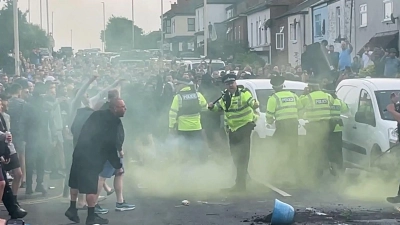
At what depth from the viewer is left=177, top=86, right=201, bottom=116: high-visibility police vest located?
532 inches

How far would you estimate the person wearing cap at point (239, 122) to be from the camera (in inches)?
476

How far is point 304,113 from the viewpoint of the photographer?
1321cm

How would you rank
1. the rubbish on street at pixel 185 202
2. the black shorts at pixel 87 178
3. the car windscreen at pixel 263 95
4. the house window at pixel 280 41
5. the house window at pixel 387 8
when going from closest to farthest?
the black shorts at pixel 87 178 → the rubbish on street at pixel 185 202 → the car windscreen at pixel 263 95 → the house window at pixel 387 8 → the house window at pixel 280 41

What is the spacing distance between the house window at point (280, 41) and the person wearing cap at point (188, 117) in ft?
117

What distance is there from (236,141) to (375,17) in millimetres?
20683

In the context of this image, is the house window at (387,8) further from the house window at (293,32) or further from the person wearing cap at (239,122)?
the person wearing cap at (239,122)

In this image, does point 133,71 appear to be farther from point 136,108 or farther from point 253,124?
point 253,124

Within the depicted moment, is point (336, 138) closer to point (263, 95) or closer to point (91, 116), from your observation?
point (263, 95)

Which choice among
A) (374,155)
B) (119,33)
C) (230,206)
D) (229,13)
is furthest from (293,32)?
(230,206)

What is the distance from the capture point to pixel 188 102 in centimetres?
1352

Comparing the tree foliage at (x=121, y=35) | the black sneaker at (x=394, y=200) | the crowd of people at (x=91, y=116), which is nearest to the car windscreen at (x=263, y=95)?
the crowd of people at (x=91, y=116)

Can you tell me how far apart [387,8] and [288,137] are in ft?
60.6

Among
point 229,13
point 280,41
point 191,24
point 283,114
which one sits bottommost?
point 283,114

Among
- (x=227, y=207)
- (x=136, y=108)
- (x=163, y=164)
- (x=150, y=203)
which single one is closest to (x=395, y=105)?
(x=227, y=207)
